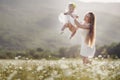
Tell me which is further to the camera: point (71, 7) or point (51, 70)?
point (71, 7)

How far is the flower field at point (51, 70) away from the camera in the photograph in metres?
8.68

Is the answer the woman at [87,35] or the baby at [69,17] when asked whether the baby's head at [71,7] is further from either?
the woman at [87,35]

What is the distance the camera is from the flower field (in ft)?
28.5

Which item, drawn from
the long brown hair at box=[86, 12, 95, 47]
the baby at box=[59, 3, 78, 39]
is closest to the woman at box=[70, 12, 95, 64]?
the long brown hair at box=[86, 12, 95, 47]

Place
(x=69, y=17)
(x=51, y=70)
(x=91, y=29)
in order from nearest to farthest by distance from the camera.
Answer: (x=51, y=70) < (x=69, y=17) < (x=91, y=29)

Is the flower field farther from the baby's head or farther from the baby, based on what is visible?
the baby's head

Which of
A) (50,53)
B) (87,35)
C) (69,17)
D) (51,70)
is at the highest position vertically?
(69,17)

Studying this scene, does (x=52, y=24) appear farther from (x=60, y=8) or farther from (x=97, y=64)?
(x=97, y=64)

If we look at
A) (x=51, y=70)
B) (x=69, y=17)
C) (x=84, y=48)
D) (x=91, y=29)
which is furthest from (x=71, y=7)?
(x=51, y=70)

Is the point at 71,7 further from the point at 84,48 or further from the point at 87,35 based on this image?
the point at 84,48

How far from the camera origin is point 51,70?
905 centimetres

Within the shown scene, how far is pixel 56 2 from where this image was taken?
10.7 meters

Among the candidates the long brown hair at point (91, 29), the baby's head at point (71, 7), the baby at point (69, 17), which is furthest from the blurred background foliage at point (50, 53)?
the baby's head at point (71, 7)

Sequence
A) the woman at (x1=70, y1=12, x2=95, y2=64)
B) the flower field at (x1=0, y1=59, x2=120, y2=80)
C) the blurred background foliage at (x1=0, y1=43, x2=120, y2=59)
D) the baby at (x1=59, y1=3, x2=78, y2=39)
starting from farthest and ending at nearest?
the woman at (x1=70, y1=12, x2=95, y2=64) < the baby at (x1=59, y1=3, x2=78, y2=39) < the blurred background foliage at (x1=0, y1=43, x2=120, y2=59) < the flower field at (x1=0, y1=59, x2=120, y2=80)
